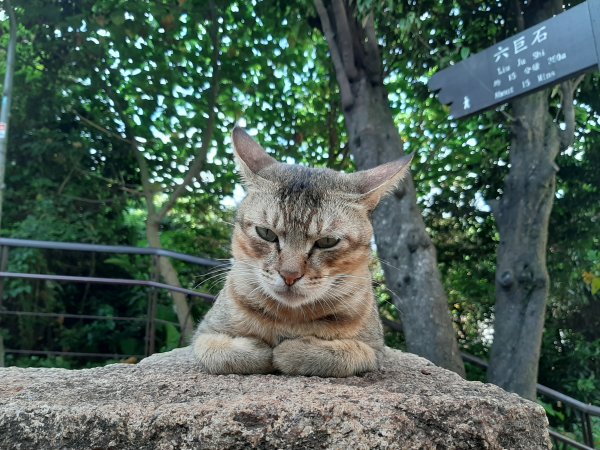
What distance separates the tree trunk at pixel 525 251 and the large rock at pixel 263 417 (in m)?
2.40

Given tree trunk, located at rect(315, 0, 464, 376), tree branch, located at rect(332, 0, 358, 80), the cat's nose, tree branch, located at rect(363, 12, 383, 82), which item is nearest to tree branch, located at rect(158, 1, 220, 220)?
tree trunk, located at rect(315, 0, 464, 376)

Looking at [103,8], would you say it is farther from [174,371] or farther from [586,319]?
[586,319]

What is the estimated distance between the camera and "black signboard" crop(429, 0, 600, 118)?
2.88 m

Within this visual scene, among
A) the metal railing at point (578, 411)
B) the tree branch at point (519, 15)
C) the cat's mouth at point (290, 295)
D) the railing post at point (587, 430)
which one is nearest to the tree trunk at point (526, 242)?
the metal railing at point (578, 411)

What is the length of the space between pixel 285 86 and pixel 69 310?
4.12 metres

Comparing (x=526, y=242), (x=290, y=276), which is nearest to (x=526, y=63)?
(x=526, y=242)

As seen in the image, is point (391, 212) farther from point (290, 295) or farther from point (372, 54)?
point (290, 295)

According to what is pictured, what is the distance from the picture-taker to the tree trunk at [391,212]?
427 centimetres

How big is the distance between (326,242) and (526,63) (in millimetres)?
1947

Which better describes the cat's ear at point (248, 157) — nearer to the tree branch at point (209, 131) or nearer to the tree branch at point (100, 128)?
the tree branch at point (209, 131)

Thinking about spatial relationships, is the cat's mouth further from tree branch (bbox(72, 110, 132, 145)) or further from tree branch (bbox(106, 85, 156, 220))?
tree branch (bbox(72, 110, 132, 145))

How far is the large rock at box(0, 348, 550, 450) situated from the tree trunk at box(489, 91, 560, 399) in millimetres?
2398

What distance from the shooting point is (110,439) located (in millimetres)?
1573

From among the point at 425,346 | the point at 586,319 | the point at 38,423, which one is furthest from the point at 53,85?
the point at 586,319
